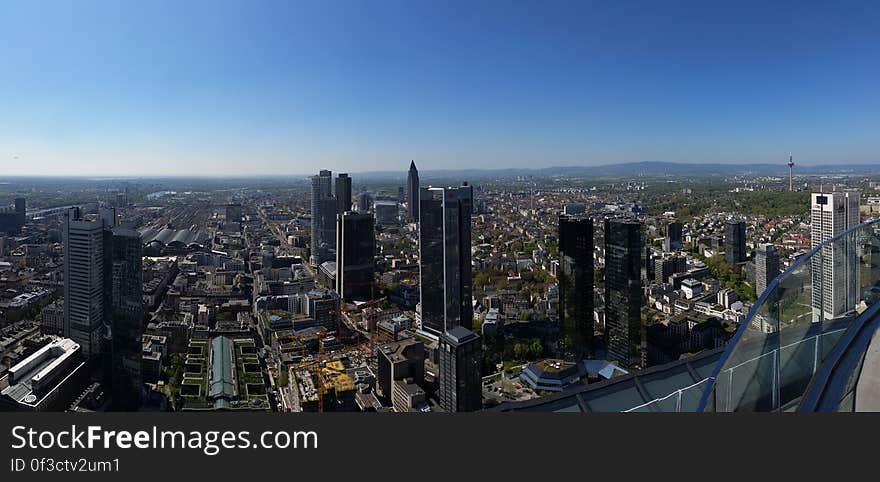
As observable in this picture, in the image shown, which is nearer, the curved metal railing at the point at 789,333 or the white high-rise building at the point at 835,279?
the curved metal railing at the point at 789,333

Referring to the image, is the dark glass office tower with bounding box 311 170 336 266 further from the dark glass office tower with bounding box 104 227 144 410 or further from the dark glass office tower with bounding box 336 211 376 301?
the dark glass office tower with bounding box 104 227 144 410

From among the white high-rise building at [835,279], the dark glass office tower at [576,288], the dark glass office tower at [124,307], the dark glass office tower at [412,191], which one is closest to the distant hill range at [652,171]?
the dark glass office tower at [412,191]

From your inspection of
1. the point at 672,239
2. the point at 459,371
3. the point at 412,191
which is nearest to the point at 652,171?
the point at 672,239

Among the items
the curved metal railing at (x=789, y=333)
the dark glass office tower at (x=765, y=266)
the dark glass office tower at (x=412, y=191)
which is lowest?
the dark glass office tower at (x=765, y=266)

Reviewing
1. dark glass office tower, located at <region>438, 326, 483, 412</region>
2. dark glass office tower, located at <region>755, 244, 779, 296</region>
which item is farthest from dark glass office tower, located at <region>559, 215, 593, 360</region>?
dark glass office tower, located at <region>755, 244, 779, 296</region>

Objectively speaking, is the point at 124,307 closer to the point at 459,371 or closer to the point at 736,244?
the point at 459,371

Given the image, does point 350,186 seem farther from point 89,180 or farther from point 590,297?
point 590,297

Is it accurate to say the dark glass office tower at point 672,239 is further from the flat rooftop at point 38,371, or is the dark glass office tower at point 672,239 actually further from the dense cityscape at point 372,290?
the flat rooftop at point 38,371
